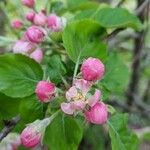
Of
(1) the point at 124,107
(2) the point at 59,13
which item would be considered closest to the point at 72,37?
(2) the point at 59,13

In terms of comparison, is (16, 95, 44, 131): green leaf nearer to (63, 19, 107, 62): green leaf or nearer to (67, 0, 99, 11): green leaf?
(63, 19, 107, 62): green leaf

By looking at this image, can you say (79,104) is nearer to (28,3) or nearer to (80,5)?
(28,3)

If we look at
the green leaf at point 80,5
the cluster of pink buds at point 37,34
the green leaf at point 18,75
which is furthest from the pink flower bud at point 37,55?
the green leaf at point 80,5

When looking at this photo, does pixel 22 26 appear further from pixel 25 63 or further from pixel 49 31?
pixel 25 63

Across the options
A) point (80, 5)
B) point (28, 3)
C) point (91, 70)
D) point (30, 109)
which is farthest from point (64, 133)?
point (80, 5)

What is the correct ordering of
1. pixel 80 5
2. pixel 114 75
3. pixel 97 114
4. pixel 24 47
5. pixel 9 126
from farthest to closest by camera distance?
pixel 80 5, pixel 114 75, pixel 24 47, pixel 9 126, pixel 97 114

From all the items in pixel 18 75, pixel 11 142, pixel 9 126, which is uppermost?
pixel 18 75

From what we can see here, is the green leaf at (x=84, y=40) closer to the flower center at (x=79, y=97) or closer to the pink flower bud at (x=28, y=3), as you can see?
the flower center at (x=79, y=97)
